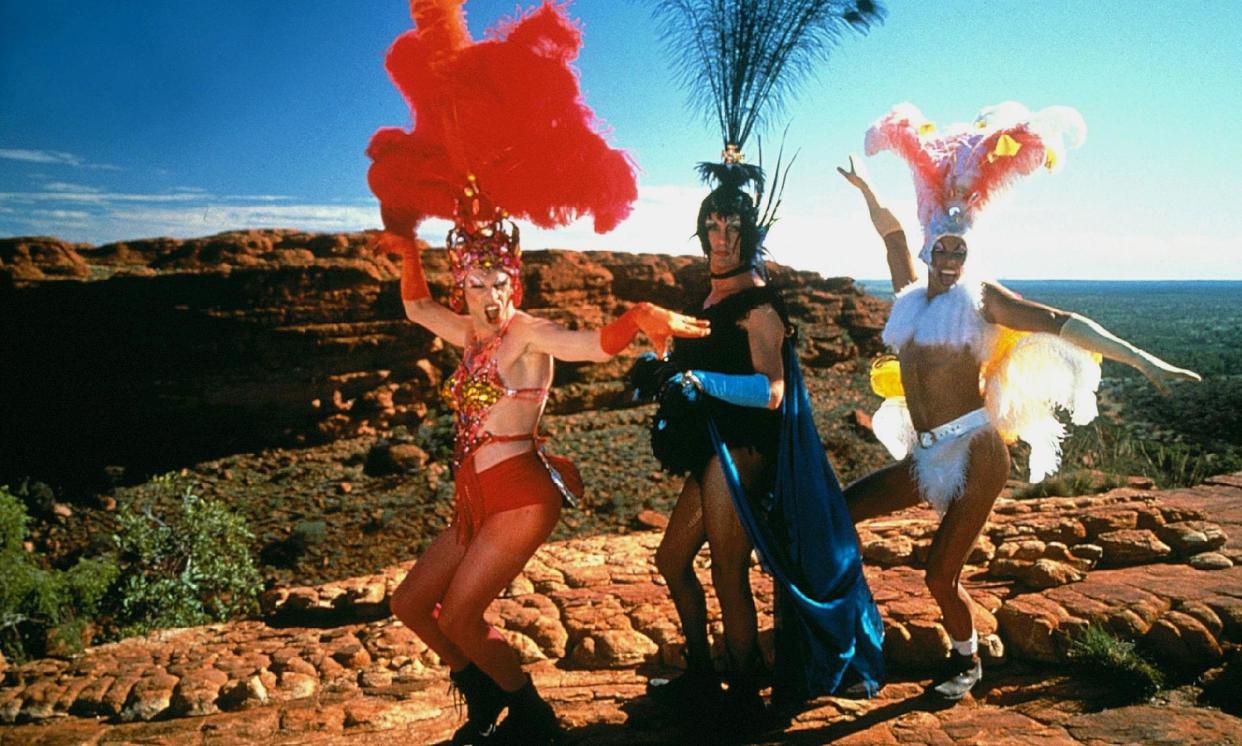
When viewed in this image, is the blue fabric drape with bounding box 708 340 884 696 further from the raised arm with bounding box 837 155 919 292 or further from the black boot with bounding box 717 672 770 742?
the raised arm with bounding box 837 155 919 292

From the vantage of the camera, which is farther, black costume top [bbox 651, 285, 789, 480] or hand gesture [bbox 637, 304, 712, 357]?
black costume top [bbox 651, 285, 789, 480]

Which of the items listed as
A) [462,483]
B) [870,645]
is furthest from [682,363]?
[870,645]

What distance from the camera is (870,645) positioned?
303 cm

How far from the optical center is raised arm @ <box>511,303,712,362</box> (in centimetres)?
248

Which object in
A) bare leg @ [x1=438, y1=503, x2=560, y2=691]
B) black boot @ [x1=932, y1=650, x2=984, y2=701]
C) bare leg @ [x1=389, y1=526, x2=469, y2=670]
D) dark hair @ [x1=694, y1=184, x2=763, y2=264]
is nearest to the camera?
bare leg @ [x1=438, y1=503, x2=560, y2=691]

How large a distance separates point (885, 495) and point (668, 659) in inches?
59.6

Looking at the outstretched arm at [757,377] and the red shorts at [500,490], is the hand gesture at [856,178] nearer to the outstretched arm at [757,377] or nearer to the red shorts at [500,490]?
the outstretched arm at [757,377]

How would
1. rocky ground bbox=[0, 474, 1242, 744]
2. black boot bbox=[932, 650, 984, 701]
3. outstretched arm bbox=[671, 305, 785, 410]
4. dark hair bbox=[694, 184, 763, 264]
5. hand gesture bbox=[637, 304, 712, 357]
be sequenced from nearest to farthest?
hand gesture bbox=[637, 304, 712, 357]
outstretched arm bbox=[671, 305, 785, 410]
dark hair bbox=[694, 184, 763, 264]
rocky ground bbox=[0, 474, 1242, 744]
black boot bbox=[932, 650, 984, 701]

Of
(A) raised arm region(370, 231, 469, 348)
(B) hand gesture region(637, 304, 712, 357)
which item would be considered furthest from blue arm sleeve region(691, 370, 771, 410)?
(A) raised arm region(370, 231, 469, 348)

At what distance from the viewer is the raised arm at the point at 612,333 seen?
248cm

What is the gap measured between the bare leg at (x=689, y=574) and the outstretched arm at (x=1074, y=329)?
4.81 feet

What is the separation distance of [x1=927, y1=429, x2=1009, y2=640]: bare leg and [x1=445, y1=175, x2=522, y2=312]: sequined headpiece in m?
2.04

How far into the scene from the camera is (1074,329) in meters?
2.88

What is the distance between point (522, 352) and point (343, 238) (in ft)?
82.5
